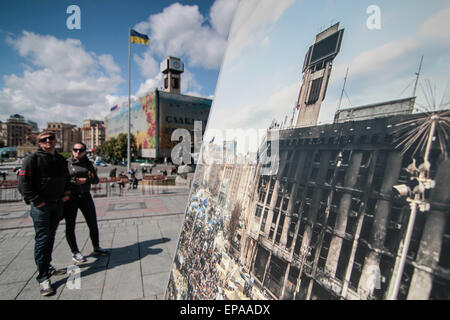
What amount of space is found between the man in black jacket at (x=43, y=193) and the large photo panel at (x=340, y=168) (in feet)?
8.04

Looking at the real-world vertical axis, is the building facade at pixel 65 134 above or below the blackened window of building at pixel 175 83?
below

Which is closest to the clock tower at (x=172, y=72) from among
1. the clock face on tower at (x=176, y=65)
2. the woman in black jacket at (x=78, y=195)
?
the clock face on tower at (x=176, y=65)

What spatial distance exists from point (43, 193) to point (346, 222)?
3.31 metres

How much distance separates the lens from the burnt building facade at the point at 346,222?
1.70 ft

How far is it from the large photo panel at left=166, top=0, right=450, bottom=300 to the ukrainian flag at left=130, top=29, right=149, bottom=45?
75.0ft

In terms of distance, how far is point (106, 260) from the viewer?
348cm

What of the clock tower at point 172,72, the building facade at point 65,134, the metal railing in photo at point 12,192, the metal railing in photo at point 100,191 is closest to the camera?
the metal railing in photo at point 12,192

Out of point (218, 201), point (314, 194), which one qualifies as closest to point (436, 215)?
point (314, 194)

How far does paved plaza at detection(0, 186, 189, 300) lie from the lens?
268 cm

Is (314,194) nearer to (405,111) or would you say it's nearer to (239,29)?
(405,111)

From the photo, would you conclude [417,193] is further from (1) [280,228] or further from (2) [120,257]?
(2) [120,257]

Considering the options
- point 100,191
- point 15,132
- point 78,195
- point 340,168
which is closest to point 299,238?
point 340,168

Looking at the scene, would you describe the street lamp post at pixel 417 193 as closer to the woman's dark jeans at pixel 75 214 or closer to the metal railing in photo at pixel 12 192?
the woman's dark jeans at pixel 75 214
